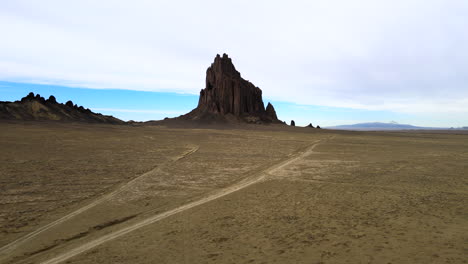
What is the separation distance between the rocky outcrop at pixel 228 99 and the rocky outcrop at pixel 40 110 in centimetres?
3126

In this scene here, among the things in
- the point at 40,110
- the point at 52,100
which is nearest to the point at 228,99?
the point at 52,100

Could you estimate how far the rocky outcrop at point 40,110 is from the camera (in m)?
59.1

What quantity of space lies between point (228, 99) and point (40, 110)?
1973 inches

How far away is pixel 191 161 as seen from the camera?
55.6 ft

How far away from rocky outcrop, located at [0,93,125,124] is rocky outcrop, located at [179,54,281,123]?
31.3 meters

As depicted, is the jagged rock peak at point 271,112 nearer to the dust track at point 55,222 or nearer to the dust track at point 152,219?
the dust track at point 152,219

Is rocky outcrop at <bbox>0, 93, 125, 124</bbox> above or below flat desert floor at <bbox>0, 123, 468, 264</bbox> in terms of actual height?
above

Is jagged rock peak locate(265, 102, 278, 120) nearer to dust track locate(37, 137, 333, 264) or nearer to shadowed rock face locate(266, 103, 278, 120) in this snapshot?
shadowed rock face locate(266, 103, 278, 120)

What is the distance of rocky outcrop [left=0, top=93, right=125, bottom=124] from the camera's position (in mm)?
59069

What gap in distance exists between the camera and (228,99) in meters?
91.5

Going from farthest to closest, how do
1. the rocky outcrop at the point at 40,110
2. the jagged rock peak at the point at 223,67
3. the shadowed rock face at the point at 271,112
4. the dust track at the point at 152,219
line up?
the shadowed rock face at the point at 271,112, the jagged rock peak at the point at 223,67, the rocky outcrop at the point at 40,110, the dust track at the point at 152,219

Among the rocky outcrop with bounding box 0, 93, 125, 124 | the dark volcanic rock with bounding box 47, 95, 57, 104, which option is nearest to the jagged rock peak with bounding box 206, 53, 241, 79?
the rocky outcrop with bounding box 0, 93, 125, 124

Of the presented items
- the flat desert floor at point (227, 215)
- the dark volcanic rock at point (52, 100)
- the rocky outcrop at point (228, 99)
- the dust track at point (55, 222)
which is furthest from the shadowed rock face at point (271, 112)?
the dust track at point (55, 222)

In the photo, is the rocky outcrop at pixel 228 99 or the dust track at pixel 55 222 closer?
the dust track at pixel 55 222
